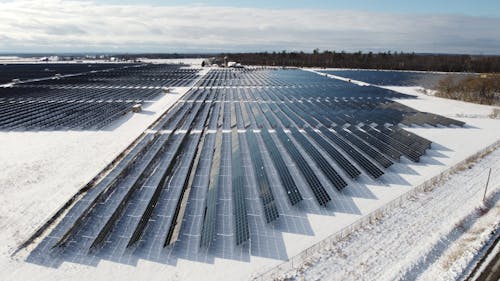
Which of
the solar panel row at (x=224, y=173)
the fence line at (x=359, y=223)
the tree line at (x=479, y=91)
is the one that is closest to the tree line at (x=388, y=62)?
the tree line at (x=479, y=91)

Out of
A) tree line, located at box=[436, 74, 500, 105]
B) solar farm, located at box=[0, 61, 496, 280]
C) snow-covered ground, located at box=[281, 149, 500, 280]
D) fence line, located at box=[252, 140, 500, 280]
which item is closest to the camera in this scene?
snow-covered ground, located at box=[281, 149, 500, 280]

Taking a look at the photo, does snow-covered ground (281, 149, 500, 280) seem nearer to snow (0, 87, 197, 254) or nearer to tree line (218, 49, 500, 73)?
snow (0, 87, 197, 254)

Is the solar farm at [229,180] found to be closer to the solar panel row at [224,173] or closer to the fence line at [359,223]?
the solar panel row at [224,173]

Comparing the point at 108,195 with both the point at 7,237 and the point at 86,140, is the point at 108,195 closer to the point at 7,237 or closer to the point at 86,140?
the point at 7,237

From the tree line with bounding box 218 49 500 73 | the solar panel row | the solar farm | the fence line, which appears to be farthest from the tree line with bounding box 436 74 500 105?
the tree line with bounding box 218 49 500 73

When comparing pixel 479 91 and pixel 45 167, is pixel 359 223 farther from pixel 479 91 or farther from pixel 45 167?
pixel 479 91

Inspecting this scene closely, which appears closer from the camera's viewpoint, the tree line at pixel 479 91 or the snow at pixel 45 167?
the snow at pixel 45 167

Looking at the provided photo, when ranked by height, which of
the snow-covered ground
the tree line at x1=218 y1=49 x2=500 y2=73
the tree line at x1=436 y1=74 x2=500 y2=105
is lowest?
the snow-covered ground
